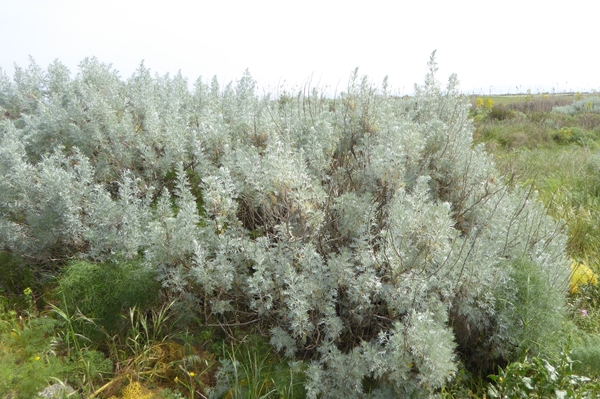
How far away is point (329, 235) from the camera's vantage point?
283cm

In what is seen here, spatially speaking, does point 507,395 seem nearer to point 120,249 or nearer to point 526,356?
point 526,356

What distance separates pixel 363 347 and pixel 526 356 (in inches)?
44.5

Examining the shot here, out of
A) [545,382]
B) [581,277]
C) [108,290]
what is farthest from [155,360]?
[581,277]

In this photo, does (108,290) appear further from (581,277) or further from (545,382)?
(581,277)

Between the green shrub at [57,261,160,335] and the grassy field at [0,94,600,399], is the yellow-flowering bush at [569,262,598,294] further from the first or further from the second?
the green shrub at [57,261,160,335]

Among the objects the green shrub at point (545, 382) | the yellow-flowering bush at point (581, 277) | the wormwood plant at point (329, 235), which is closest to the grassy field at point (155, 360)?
the green shrub at point (545, 382)

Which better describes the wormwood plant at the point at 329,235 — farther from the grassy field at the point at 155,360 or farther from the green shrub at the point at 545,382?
the green shrub at the point at 545,382

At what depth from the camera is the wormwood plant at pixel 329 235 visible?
2.40 m

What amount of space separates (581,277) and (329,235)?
2640 mm

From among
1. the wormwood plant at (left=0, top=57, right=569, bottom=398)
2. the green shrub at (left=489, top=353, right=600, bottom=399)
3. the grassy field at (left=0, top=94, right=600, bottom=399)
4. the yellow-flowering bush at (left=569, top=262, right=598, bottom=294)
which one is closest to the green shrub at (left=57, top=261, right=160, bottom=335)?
the grassy field at (left=0, top=94, right=600, bottom=399)

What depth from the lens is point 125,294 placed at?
2762 mm

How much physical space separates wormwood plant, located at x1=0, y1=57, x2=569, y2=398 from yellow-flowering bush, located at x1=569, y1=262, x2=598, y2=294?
0.70m

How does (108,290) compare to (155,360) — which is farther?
(108,290)

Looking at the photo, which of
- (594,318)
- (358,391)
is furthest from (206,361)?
(594,318)
